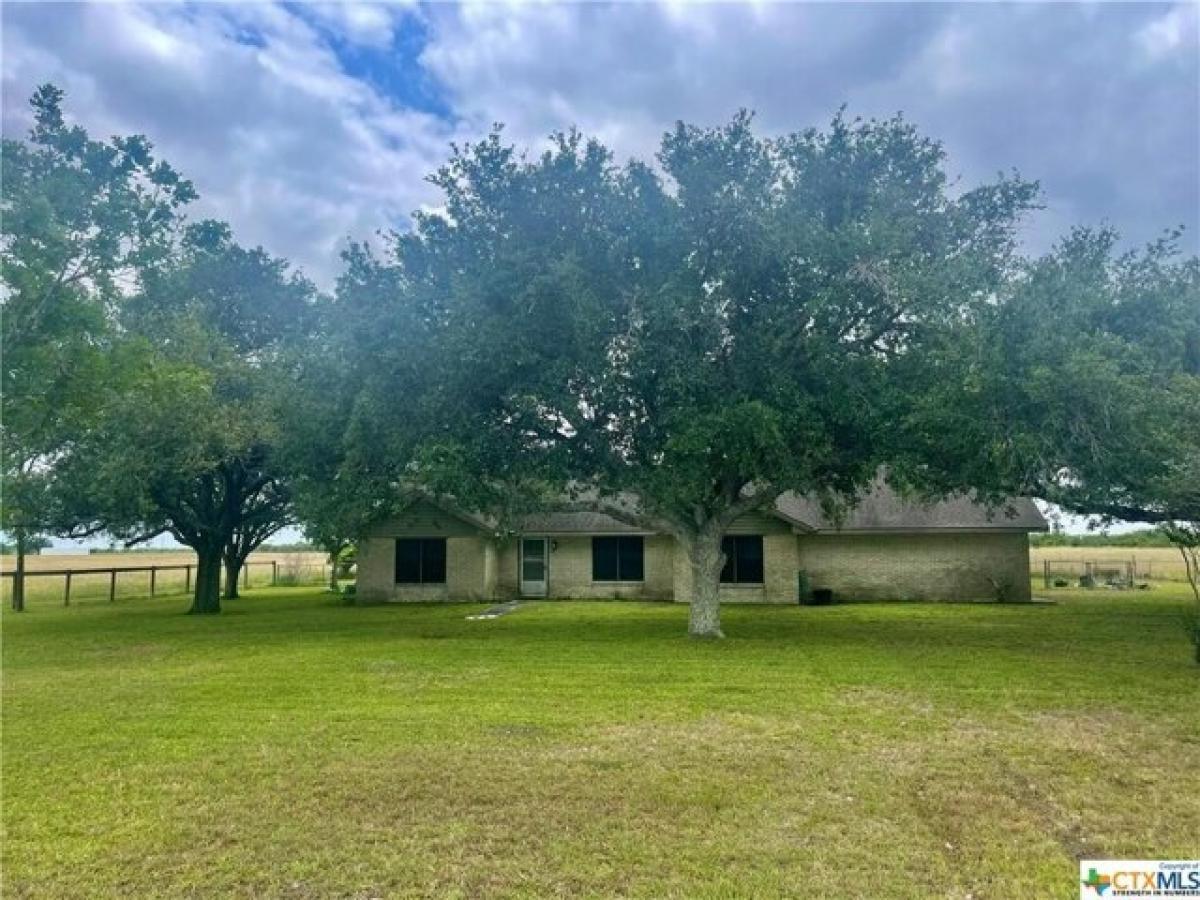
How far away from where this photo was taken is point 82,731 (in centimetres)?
810

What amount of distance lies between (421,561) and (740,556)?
10.1m

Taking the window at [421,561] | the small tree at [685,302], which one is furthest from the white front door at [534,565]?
the small tree at [685,302]

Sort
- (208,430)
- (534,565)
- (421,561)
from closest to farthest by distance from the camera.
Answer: (208,430), (534,565), (421,561)

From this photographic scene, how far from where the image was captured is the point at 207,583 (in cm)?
2450

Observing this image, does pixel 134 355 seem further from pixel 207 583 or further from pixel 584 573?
pixel 584 573

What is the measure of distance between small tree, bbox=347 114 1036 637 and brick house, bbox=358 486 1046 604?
32.4 feet

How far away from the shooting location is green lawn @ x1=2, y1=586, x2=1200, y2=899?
4699 millimetres

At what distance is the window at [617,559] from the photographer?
25.8m

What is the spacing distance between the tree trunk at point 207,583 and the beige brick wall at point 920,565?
1742 centimetres

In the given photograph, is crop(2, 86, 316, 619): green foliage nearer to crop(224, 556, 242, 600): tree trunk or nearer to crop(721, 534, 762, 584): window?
crop(224, 556, 242, 600): tree trunk

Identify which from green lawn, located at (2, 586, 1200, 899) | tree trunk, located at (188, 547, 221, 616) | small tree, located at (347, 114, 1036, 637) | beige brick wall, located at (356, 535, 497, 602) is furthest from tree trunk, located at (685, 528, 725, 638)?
tree trunk, located at (188, 547, 221, 616)

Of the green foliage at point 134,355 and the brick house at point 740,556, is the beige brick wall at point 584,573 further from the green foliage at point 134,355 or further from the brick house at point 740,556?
the green foliage at point 134,355

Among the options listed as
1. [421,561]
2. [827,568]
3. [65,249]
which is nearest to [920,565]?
[827,568]

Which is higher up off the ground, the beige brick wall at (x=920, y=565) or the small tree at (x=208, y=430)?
the small tree at (x=208, y=430)
